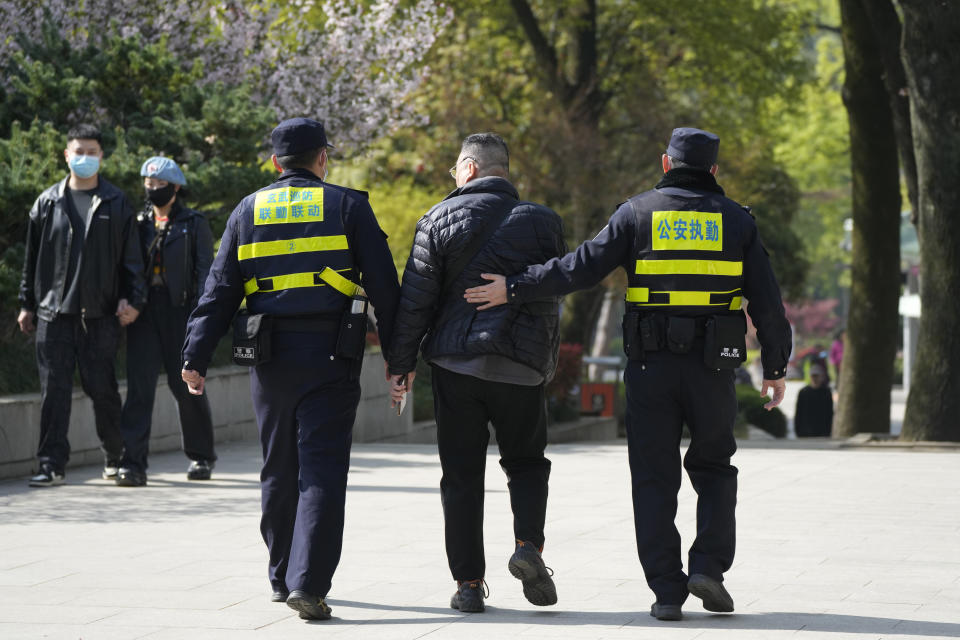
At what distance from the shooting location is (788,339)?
603cm

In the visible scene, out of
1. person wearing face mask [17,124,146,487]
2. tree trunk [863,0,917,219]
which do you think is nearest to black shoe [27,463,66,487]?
person wearing face mask [17,124,146,487]

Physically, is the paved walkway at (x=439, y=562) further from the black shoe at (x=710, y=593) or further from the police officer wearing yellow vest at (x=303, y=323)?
the police officer wearing yellow vest at (x=303, y=323)

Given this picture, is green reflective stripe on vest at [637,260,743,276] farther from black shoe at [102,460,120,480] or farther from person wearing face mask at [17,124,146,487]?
black shoe at [102,460,120,480]

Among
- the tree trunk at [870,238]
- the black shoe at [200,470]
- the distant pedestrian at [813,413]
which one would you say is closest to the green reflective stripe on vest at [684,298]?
the black shoe at [200,470]

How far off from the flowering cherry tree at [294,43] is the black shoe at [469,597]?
916 centimetres

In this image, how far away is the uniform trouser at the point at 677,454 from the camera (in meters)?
5.93

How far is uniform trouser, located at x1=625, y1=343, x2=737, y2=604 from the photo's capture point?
593 cm

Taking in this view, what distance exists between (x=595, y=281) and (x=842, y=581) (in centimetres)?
176

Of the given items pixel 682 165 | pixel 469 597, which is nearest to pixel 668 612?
pixel 469 597

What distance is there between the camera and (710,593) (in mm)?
5848

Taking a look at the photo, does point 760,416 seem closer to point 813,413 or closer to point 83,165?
point 813,413

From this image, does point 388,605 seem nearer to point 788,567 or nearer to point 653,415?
point 653,415

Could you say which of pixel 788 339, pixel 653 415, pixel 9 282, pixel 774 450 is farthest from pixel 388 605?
pixel 774 450

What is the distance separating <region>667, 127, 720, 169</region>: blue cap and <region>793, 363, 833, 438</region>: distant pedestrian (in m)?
15.0
